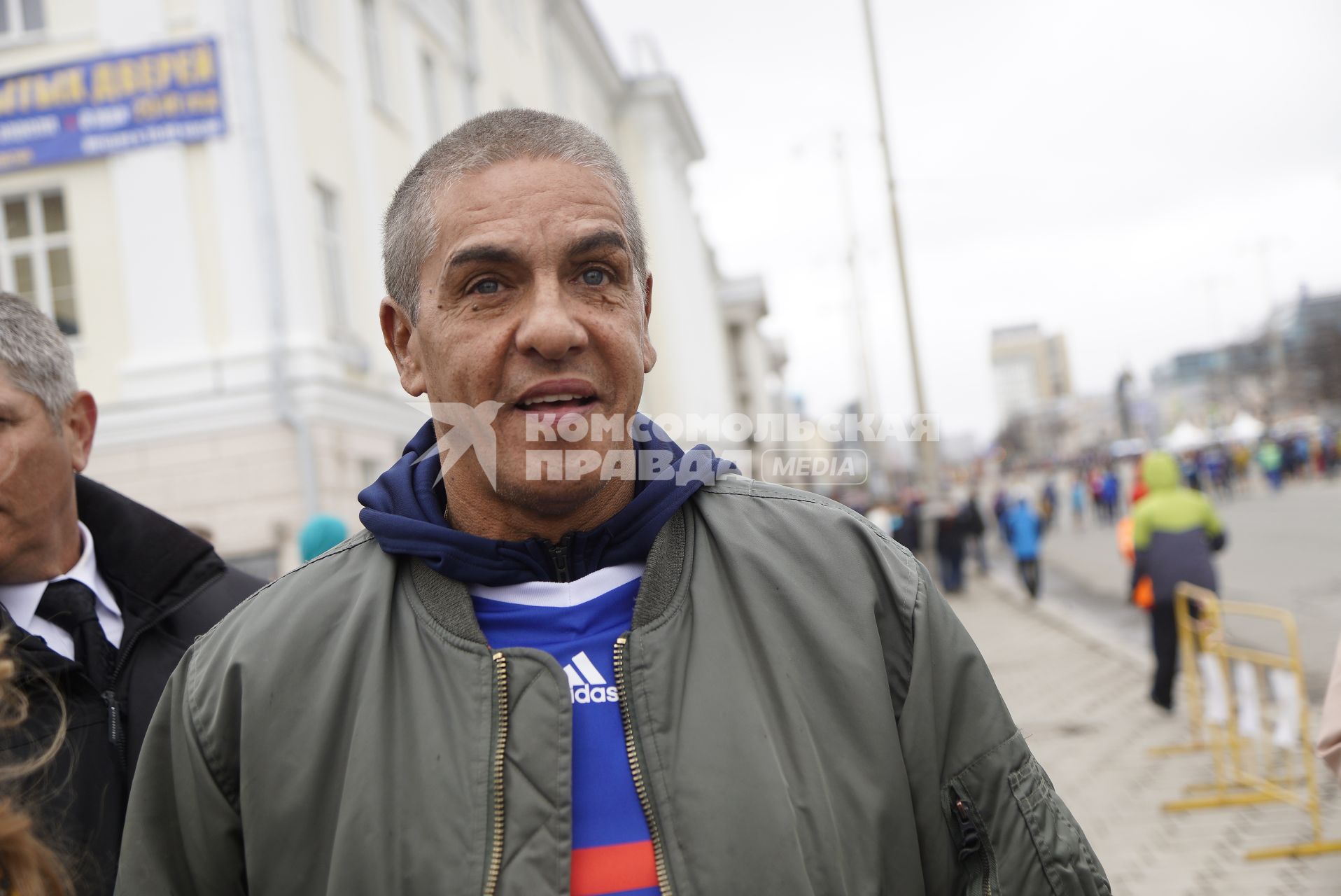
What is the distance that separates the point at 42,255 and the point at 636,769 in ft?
45.5

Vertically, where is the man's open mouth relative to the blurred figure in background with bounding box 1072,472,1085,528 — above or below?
above

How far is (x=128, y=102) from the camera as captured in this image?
42.3ft

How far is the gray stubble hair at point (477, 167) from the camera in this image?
1.93 m

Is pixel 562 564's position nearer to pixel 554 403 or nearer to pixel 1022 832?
pixel 554 403

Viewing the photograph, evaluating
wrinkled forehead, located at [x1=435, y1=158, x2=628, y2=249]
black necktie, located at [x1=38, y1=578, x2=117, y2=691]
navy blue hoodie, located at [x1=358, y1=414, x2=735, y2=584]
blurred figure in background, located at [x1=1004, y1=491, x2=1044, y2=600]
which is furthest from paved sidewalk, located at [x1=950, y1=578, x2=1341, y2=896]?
blurred figure in background, located at [x1=1004, y1=491, x2=1044, y2=600]

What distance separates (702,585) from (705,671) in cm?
15

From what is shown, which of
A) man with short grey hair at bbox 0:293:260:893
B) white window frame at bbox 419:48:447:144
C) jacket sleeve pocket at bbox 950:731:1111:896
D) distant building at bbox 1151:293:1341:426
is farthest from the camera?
distant building at bbox 1151:293:1341:426

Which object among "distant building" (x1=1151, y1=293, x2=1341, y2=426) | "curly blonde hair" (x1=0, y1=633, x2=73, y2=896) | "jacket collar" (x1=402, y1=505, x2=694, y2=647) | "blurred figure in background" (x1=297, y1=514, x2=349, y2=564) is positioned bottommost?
"curly blonde hair" (x1=0, y1=633, x2=73, y2=896)

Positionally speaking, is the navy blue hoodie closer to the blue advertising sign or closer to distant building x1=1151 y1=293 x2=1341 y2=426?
the blue advertising sign

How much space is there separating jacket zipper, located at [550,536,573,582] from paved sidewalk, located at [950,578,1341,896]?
4614mm

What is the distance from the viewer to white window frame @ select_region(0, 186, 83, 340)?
1326 centimetres

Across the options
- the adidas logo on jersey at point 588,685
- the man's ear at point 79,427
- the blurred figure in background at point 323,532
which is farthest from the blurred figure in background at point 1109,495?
the adidas logo on jersey at point 588,685

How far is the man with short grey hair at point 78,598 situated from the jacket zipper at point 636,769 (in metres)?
1.10

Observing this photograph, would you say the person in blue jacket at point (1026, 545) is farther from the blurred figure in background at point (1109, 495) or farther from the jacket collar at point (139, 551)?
the blurred figure in background at point (1109, 495)
